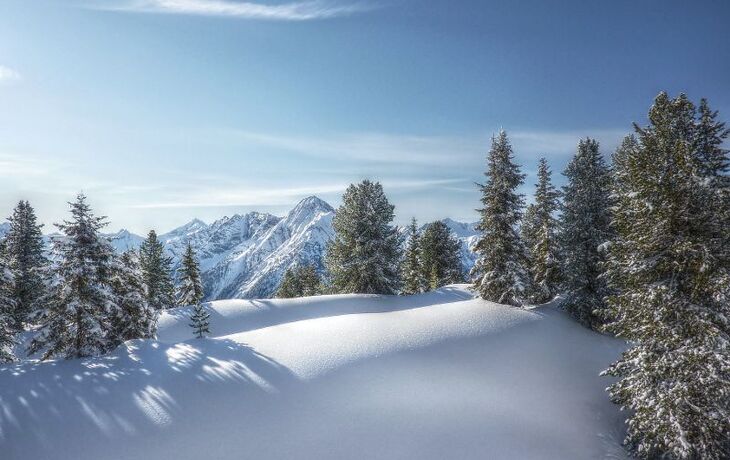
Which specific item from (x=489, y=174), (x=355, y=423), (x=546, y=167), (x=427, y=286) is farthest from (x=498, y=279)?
(x=427, y=286)

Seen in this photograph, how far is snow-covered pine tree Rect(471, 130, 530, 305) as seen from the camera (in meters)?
24.9

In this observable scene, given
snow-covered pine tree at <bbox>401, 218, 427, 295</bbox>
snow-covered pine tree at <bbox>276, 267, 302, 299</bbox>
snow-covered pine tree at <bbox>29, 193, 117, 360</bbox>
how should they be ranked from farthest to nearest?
snow-covered pine tree at <bbox>276, 267, 302, 299</bbox>
snow-covered pine tree at <bbox>401, 218, 427, 295</bbox>
snow-covered pine tree at <bbox>29, 193, 117, 360</bbox>

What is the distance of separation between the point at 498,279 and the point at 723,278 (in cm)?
1424

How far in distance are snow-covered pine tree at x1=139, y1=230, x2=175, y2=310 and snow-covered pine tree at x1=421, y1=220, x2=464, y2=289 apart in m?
34.7

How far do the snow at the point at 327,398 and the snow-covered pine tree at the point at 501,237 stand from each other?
4784mm

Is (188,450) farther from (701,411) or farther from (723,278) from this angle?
(723,278)

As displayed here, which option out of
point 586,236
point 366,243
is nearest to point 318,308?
point 366,243

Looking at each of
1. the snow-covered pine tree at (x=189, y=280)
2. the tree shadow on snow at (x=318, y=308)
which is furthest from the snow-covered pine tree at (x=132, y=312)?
the snow-covered pine tree at (x=189, y=280)

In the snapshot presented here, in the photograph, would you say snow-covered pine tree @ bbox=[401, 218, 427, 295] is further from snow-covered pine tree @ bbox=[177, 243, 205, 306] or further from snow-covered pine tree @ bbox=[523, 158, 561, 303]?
snow-covered pine tree @ bbox=[177, 243, 205, 306]

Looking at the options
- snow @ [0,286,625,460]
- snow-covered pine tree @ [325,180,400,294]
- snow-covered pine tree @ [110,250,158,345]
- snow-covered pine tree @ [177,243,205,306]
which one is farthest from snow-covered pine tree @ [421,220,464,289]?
snow-covered pine tree @ [110,250,158,345]

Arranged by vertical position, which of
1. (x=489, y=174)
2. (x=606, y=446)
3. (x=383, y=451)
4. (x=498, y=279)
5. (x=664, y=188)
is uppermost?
(x=489, y=174)

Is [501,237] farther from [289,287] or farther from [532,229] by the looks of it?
[289,287]

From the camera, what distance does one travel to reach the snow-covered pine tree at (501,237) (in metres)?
24.9

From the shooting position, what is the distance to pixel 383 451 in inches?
450
